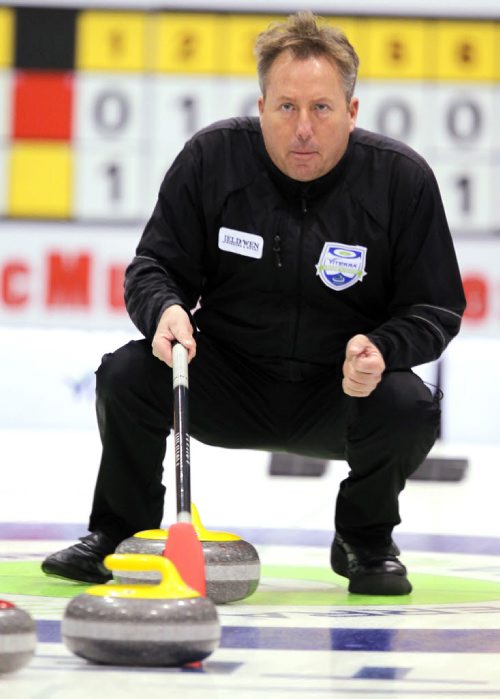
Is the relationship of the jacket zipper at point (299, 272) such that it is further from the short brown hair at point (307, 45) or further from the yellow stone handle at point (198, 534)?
the yellow stone handle at point (198, 534)

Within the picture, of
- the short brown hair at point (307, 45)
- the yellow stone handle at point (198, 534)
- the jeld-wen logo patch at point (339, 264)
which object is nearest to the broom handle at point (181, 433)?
the yellow stone handle at point (198, 534)

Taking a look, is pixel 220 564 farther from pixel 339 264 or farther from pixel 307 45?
pixel 307 45

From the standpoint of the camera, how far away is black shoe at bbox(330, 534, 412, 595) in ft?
8.30

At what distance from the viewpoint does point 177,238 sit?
2.78 meters

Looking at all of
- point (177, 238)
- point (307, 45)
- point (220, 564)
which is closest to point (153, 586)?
point (220, 564)

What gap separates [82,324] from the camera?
6.23 m

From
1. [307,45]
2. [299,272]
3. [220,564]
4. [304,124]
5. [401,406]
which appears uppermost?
[307,45]

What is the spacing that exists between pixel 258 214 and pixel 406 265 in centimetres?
31

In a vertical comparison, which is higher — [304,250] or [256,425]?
[304,250]

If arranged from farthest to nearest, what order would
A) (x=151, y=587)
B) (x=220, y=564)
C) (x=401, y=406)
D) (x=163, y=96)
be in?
(x=163, y=96) < (x=401, y=406) < (x=220, y=564) < (x=151, y=587)

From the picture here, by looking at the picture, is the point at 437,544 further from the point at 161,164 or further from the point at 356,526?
the point at 161,164

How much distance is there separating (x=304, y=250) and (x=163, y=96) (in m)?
3.80

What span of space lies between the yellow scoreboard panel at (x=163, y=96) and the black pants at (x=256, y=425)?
359cm

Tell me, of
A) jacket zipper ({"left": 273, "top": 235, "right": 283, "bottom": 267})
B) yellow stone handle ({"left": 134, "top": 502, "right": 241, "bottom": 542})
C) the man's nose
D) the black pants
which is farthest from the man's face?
yellow stone handle ({"left": 134, "top": 502, "right": 241, "bottom": 542})
